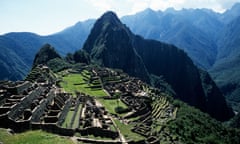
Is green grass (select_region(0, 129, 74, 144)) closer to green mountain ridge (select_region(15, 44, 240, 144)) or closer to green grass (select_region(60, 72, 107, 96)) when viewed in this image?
green mountain ridge (select_region(15, 44, 240, 144))

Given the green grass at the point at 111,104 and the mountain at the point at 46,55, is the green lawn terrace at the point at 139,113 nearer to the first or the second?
the green grass at the point at 111,104

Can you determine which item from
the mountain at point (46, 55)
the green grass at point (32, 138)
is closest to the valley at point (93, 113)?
the green grass at point (32, 138)

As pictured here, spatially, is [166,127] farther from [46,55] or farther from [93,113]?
[46,55]

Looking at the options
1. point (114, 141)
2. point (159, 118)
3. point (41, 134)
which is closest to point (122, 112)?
point (159, 118)

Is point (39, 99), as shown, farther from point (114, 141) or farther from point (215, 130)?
point (215, 130)

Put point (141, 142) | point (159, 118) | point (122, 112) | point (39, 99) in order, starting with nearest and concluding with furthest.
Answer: point (141, 142), point (39, 99), point (122, 112), point (159, 118)
